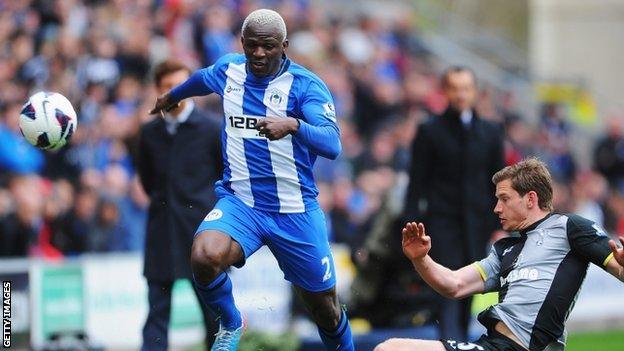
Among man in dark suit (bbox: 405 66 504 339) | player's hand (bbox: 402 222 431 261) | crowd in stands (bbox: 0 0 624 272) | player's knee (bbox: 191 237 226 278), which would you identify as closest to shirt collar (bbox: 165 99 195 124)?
player's knee (bbox: 191 237 226 278)

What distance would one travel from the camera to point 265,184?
894 cm

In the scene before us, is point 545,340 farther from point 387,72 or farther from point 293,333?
point 387,72

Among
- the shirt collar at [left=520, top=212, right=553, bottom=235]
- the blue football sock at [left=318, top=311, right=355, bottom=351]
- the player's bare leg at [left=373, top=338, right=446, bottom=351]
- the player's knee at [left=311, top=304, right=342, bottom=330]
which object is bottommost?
the blue football sock at [left=318, top=311, right=355, bottom=351]

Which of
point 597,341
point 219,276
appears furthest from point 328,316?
point 597,341

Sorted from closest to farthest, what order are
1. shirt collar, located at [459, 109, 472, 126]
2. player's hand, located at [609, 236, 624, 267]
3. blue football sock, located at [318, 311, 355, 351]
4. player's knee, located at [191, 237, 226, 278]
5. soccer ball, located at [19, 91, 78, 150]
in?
player's hand, located at [609, 236, 624, 267] < player's knee, located at [191, 237, 226, 278] < blue football sock, located at [318, 311, 355, 351] < soccer ball, located at [19, 91, 78, 150] < shirt collar, located at [459, 109, 472, 126]

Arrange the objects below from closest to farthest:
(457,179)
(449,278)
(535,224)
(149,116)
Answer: (535,224), (449,278), (457,179), (149,116)

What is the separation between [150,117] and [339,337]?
→ 629cm

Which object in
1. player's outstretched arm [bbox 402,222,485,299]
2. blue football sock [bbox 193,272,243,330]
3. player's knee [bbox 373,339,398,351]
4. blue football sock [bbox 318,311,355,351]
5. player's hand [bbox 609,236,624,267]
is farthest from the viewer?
blue football sock [bbox 318,311,355,351]

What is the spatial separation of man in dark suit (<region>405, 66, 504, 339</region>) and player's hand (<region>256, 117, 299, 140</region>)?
3736mm

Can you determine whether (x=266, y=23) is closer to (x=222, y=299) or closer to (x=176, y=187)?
(x=222, y=299)

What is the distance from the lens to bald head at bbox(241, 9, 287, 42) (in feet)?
28.2

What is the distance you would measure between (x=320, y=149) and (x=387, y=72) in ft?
46.0

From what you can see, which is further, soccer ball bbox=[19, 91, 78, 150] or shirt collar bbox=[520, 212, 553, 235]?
soccer ball bbox=[19, 91, 78, 150]

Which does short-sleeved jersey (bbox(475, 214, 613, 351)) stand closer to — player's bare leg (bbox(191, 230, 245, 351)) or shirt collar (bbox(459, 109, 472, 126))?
player's bare leg (bbox(191, 230, 245, 351))
